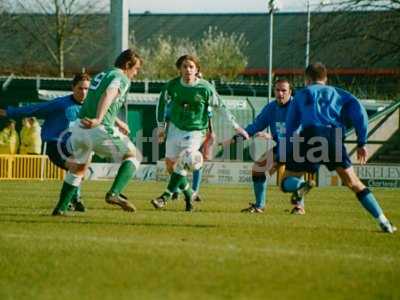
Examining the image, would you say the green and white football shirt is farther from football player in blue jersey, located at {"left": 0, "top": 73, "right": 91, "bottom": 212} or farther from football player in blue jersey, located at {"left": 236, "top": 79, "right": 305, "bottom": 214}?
football player in blue jersey, located at {"left": 236, "top": 79, "right": 305, "bottom": 214}

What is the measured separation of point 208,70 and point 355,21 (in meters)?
28.8

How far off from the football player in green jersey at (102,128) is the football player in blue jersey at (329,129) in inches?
80.0

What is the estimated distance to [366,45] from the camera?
138 feet

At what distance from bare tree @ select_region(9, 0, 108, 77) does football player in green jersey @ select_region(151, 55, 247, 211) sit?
40.1 meters

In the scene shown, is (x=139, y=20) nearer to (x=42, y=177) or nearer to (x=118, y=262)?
(x=42, y=177)

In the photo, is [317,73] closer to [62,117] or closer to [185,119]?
[185,119]

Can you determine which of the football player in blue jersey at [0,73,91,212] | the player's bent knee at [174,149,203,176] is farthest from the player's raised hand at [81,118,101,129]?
the player's bent knee at [174,149,203,176]

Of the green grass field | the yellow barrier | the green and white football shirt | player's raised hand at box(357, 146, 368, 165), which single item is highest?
the green and white football shirt

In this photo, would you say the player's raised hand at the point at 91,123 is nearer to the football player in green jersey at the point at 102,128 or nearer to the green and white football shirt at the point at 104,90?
the football player in green jersey at the point at 102,128

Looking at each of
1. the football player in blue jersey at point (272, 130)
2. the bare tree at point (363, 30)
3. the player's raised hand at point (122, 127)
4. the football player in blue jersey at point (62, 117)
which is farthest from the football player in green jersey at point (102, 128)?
the bare tree at point (363, 30)

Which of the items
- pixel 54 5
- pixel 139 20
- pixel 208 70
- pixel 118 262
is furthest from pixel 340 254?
pixel 139 20

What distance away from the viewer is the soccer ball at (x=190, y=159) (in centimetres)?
1480

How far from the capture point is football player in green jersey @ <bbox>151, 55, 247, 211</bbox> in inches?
583

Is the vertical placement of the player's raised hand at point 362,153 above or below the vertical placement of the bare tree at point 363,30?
Answer: below
